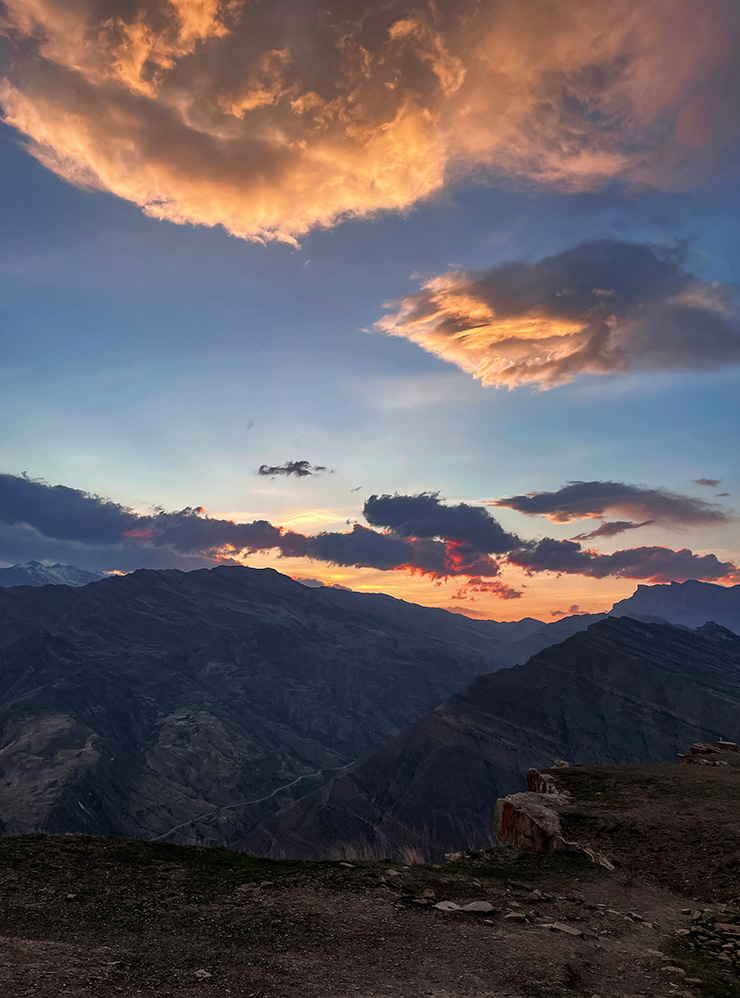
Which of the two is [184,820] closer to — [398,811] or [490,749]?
[398,811]

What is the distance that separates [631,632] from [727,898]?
180585mm

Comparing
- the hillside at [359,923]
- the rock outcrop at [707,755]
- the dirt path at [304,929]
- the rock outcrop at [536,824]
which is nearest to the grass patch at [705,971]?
the hillside at [359,923]

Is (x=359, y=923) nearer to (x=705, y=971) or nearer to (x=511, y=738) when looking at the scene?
(x=705, y=971)

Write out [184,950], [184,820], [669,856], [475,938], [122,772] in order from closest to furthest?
[184,950]
[475,938]
[669,856]
[184,820]
[122,772]

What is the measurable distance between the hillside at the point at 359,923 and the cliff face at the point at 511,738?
331 feet

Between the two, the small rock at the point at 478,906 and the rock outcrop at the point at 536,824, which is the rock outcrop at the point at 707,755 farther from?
the small rock at the point at 478,906

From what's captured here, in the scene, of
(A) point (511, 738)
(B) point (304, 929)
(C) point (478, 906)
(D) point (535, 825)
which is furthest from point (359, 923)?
(A) point (511, 738)

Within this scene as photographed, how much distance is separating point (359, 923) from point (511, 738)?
5570 inches

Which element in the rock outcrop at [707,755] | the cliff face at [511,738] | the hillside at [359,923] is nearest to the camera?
the hillside at [359,923]

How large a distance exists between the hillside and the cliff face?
101 meters

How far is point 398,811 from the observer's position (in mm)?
128625

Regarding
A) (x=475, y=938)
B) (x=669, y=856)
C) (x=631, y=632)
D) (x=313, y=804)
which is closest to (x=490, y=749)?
(x=313, y=804)

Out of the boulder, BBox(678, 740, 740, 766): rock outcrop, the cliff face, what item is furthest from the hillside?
the cliff face

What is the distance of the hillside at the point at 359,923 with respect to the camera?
1017 centimetres
